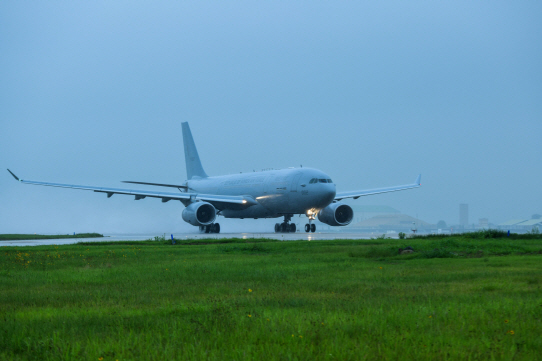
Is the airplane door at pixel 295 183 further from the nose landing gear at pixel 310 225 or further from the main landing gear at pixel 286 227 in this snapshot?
the main landing gear at pixel 286 227

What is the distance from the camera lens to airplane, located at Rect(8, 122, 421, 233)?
40812mm

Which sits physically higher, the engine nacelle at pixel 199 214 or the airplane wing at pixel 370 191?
the airplane wing at pixel 370 191

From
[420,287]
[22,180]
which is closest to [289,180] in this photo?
[22,180]

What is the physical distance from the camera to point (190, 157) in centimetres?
6094

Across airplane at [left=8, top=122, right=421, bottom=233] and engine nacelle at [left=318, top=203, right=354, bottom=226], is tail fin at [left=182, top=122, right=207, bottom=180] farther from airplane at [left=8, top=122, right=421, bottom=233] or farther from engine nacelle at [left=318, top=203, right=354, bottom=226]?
engine nacelle at [left=318, top=203, right=354, bottom=226]

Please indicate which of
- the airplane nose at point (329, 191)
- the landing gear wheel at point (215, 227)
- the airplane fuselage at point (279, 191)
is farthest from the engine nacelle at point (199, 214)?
Answer: the airplane nose at point (329, 191)

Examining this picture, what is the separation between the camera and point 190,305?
Answer: 7.83 meters

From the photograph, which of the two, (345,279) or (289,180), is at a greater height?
(289,180)

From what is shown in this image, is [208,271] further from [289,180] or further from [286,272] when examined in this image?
[289,180]

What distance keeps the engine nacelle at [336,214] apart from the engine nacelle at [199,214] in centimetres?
906

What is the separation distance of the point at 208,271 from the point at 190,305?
5.00 metres

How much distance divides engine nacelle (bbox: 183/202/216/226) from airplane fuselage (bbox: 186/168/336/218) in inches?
163

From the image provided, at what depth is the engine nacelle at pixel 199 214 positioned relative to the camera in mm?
41625

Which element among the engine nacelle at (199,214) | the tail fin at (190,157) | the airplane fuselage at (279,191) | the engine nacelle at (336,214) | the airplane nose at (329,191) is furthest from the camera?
the tail fin at (190,157)
